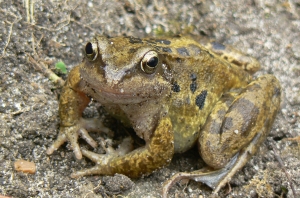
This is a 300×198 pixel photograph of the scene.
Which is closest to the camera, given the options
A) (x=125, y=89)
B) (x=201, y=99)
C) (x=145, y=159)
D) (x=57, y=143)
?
(x=125, y=89)

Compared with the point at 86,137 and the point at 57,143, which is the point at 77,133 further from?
the point at 57,143

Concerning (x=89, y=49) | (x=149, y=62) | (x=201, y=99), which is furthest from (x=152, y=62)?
(x=201, y=99)

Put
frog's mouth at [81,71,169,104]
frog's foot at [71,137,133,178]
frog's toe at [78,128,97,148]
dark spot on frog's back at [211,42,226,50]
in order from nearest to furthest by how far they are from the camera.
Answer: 1. frog's mouth at [81,71,169,104]
2. frog's foot at [71,137,133,178]
3. frog's toe at [78,128,97,148]
4. dark spot on frog's back at [211,42,226,50]

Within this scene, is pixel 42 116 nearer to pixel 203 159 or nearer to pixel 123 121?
pixel 123 121

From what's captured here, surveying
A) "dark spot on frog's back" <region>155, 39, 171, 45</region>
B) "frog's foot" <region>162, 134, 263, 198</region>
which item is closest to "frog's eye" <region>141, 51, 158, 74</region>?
"dark spot on frog's back" <region>155, 39, 171, 45</region>

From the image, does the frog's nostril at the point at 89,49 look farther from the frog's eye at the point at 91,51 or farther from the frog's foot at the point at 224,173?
the frog's foot at the point at 224,173

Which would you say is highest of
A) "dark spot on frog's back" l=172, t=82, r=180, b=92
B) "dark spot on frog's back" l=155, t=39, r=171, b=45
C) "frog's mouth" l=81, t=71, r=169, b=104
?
"dark spot on frog's back" l=155, t=39, r=171, b=45

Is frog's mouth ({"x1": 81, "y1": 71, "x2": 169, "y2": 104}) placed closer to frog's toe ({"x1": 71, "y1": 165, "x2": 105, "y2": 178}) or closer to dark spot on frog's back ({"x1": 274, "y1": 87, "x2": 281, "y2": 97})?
frog's toe ({"x1": 71, "y1": 165, "x2": 105, "y2": 178})
